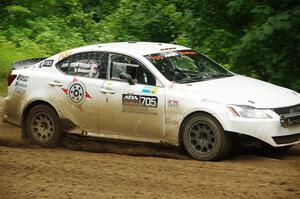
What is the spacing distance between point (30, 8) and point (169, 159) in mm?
12597

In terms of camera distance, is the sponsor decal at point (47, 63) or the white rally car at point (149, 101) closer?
the white rally car at point (149, 101)

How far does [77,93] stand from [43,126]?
94 cm

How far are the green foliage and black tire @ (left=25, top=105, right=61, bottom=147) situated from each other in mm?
3465

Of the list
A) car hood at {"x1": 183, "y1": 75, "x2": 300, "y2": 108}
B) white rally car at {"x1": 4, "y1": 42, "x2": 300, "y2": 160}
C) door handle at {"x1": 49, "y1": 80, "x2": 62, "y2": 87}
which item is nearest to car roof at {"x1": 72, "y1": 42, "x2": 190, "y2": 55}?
white rally car at {"x1": 4, "y1": 42, "x2": 300, "y2": 160}

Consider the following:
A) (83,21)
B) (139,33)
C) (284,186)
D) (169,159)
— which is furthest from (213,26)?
(83,21)

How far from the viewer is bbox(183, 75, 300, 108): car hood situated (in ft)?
25.3

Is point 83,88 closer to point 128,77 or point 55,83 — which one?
point 55,83

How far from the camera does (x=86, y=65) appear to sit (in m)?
8.99

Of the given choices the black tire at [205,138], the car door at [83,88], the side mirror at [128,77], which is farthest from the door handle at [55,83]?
the black tire at [205,138]

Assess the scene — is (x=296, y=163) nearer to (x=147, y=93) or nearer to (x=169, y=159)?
(x=169, y=159)

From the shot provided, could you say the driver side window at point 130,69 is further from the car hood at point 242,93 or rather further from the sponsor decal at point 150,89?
the car hood at point 242,93

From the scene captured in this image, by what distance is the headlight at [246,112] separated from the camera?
297 inches

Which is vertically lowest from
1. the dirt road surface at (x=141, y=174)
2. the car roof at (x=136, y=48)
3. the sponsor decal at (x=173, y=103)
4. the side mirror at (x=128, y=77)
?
the dirt road surface at (x=141, y=174)

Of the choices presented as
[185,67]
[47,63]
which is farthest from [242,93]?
[47,63]
